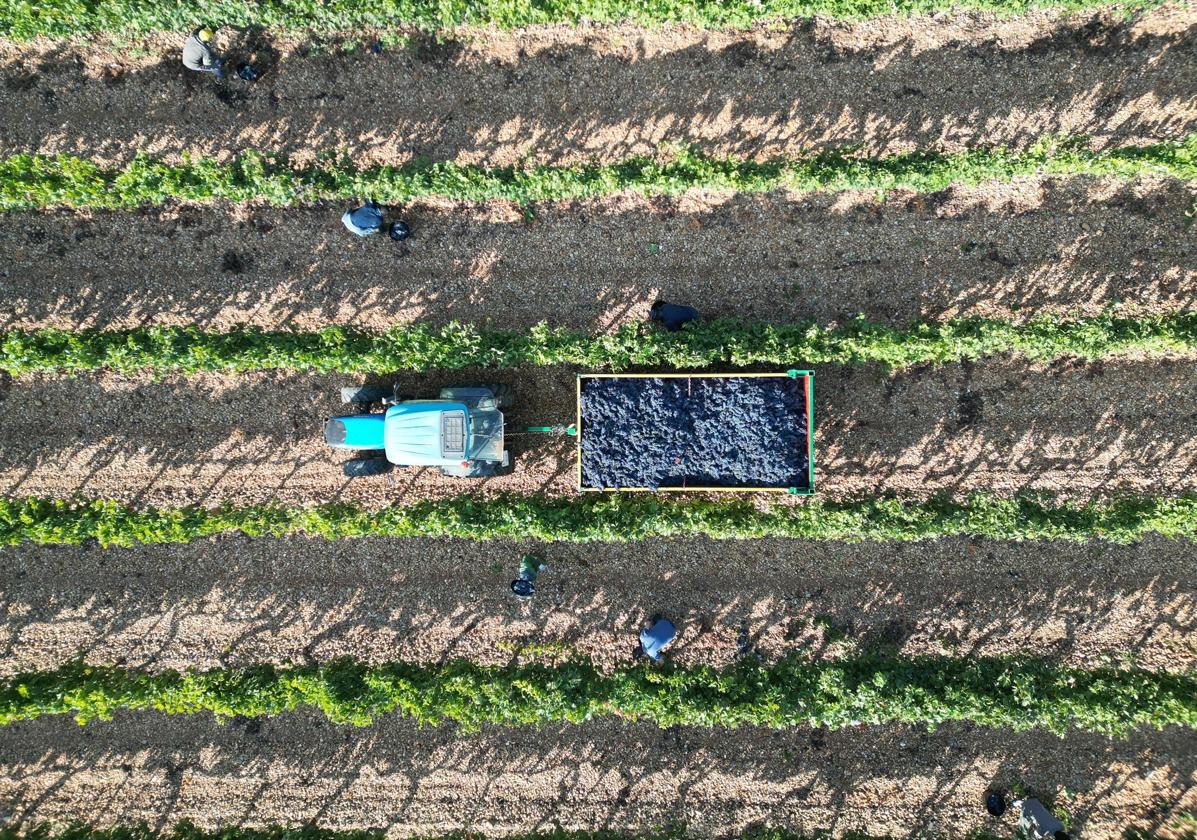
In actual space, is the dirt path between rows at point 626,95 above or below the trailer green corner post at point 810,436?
above

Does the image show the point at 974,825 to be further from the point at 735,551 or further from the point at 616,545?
the point at 616,545

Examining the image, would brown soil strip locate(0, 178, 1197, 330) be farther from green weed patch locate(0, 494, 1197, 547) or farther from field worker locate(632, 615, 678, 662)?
field worker locate(632, 615, 678, 662)

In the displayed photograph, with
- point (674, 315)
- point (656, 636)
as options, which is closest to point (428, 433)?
point (674, 315)

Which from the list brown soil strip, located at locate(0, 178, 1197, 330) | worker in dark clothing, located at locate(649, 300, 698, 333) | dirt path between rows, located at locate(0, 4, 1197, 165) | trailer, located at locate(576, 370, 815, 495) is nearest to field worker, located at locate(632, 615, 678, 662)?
trailer, located at locate(576, 370, 815, 495)

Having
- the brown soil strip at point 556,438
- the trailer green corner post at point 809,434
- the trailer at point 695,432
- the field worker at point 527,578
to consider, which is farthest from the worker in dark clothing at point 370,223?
the trailer green corner post at point 809,434

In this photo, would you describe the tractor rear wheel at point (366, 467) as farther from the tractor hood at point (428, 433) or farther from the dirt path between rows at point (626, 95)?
the dirt path between rows at point (626, 95)

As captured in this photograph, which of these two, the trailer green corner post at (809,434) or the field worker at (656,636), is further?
the field worker at (656,636)
